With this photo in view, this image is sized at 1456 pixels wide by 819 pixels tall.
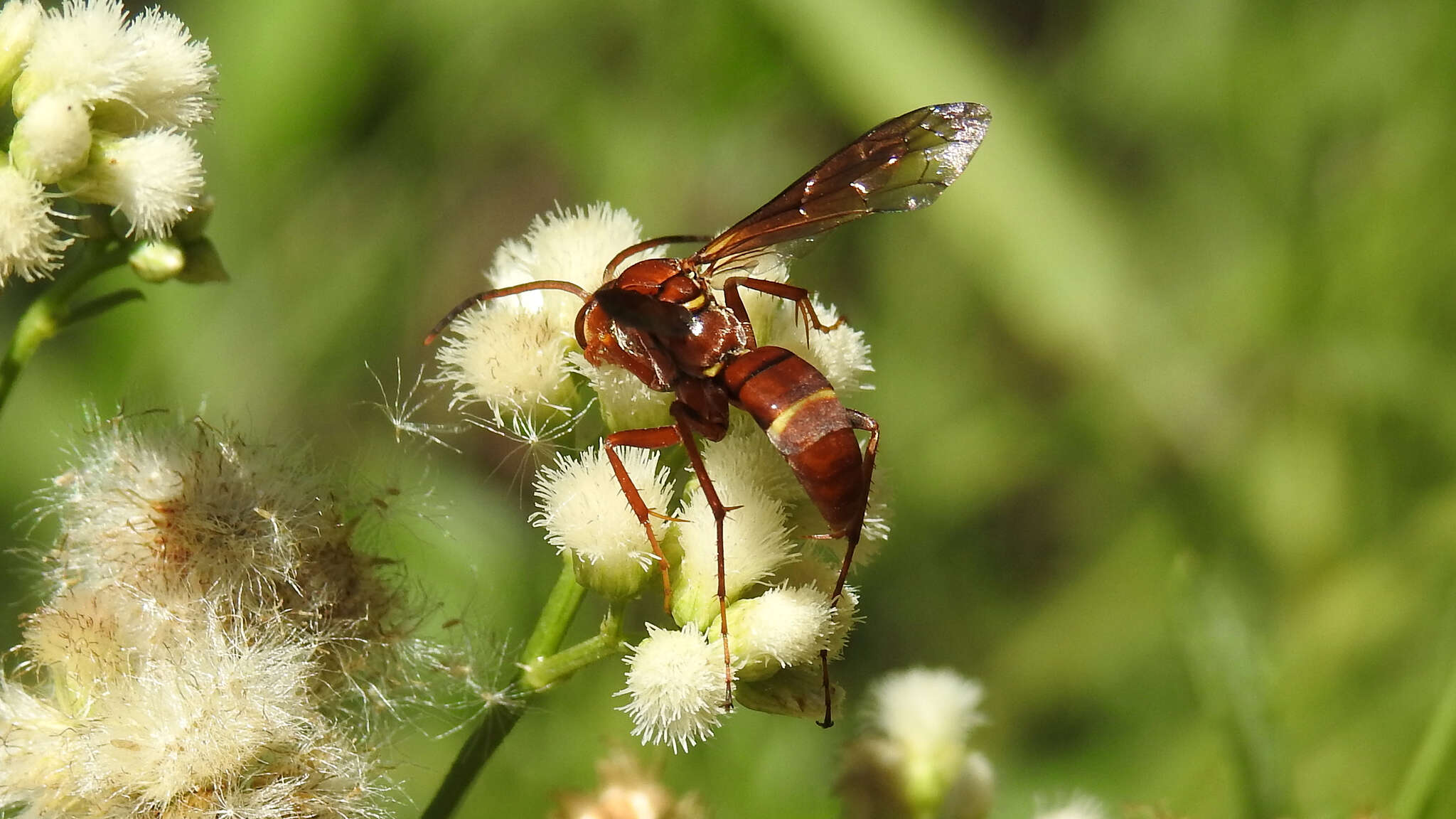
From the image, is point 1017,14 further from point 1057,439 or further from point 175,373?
point 175,373

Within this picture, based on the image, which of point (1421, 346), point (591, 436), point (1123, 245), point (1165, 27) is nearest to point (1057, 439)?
point (1123, 245)

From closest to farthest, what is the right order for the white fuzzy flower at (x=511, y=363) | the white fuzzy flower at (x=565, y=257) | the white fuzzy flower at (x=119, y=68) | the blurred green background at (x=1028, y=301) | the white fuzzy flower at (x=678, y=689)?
the white fuzzy flower at (x=678, y=689) < the white fuzzy flower at (x=119, y=68) < the white fuzzy flower at (x=511, y=363) < the white fuzzy flower at (x=565, y=257) < the blurred green background at (x=1028, y=301)

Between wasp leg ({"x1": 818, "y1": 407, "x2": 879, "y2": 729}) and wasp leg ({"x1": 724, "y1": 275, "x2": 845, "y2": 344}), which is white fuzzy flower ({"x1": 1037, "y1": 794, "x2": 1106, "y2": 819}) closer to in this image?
wasp leg ({"x1": 818, "y1": 407, "x2": 879, "y2": 729})

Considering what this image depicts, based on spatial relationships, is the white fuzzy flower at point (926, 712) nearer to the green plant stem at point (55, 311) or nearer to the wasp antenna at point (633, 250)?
the wasp antenna at point (633, 250)

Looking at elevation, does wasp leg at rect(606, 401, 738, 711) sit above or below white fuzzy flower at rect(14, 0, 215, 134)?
below

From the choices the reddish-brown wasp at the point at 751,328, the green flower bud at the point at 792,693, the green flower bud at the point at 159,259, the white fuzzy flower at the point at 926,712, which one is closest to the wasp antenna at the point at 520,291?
the reddish-brown wasp at the point at 751,328

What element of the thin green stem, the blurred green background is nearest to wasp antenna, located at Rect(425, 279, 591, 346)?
the thin green stem

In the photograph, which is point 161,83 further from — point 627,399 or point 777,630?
point 777,630
